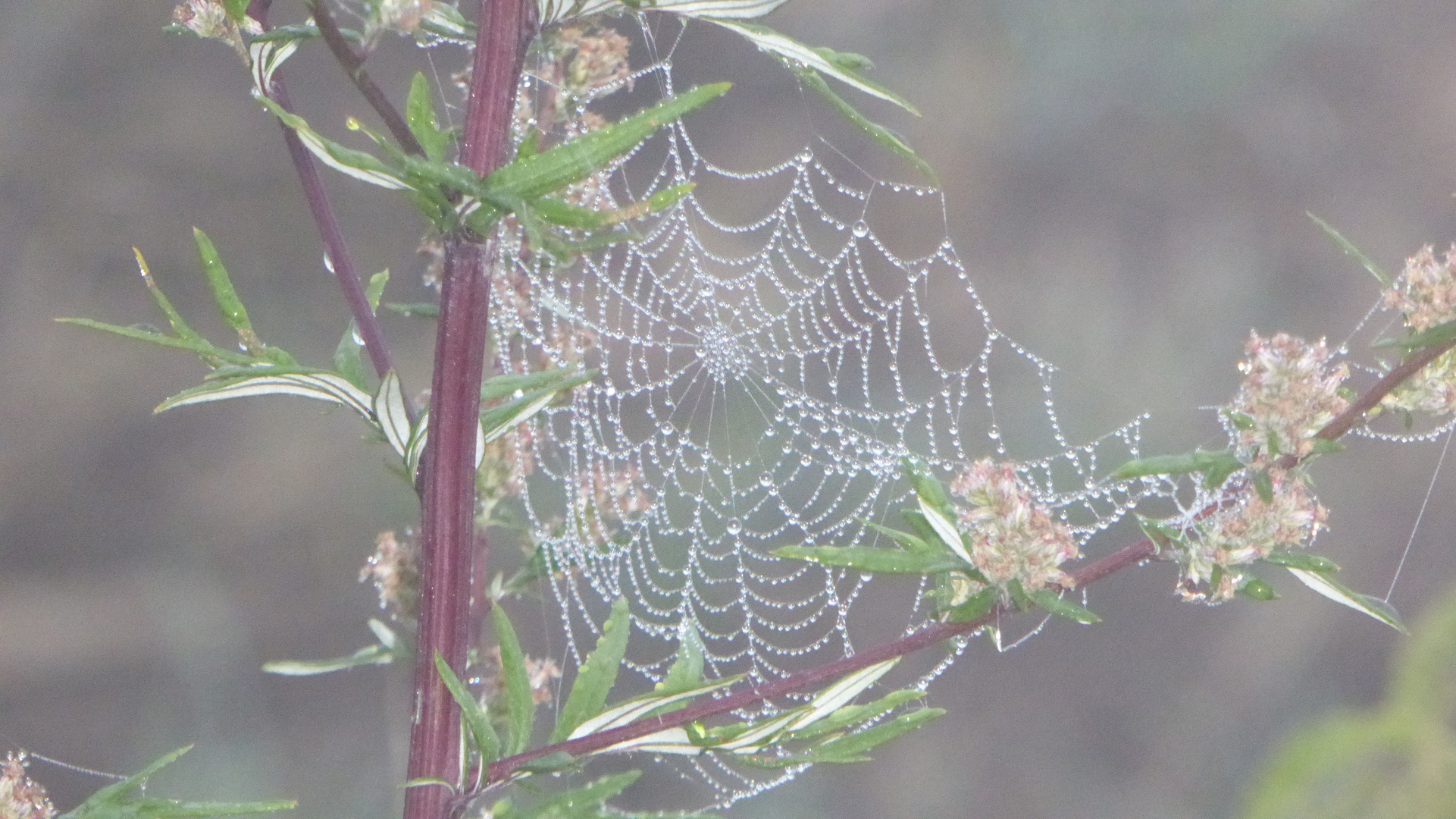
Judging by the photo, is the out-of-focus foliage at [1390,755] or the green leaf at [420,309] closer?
the green leaf at [420,309]

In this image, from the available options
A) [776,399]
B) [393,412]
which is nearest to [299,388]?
[393,412]

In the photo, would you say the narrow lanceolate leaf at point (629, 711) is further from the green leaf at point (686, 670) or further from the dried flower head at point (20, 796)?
the dried flower head at point (20, 796)

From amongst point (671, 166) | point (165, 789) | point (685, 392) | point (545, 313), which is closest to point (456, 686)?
point (545, 313)

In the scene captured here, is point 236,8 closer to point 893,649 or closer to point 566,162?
point 566,162

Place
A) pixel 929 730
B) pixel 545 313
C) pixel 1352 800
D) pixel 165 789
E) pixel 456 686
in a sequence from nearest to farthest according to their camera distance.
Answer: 1. pixel 456 686
2. pixel 545 313
3. pixel 1352 800
4. pixel 165 789
5. pixel 929 730

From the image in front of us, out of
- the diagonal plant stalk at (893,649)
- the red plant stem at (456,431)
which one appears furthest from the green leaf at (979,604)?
the red plant stem at (456,431)

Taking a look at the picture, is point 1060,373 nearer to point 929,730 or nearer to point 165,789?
point 929,730

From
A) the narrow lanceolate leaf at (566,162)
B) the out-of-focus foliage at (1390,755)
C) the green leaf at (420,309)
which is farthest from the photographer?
the out-of-focus foliage at (1390,755)
